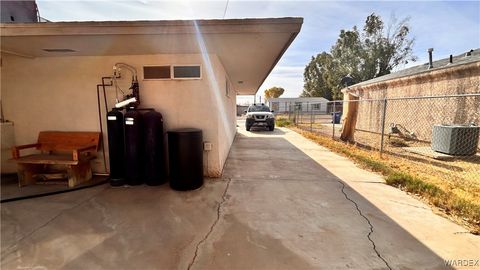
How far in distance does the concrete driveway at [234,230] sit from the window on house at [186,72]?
6.51 feet

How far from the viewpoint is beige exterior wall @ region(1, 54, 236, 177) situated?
4289 mm

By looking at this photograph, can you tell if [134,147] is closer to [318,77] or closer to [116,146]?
[116,146]

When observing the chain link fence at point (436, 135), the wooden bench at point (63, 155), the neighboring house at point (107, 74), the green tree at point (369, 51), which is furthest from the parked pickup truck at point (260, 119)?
the green tree at point (369, 51)

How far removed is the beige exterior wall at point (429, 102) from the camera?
297 inches

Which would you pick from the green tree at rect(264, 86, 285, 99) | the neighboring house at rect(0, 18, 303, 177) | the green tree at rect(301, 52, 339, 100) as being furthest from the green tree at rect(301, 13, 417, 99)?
the neighboring house at rect(0, 18, 303, 177)

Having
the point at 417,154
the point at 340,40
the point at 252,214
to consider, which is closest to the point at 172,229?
the point at 252,214

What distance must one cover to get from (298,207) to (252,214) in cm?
69

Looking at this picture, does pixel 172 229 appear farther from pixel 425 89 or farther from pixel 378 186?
pixel 425 89

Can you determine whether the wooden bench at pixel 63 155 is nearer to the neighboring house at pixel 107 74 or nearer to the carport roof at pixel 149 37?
the neighboring house at pixel 107 74

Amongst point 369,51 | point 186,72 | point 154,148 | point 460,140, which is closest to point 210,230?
point 154,148

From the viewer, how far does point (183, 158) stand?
3779 mm

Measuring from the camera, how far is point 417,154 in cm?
694

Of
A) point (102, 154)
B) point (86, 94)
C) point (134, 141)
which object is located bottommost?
point (102, 154)

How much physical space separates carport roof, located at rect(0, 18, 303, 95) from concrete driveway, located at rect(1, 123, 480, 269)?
2.35m
